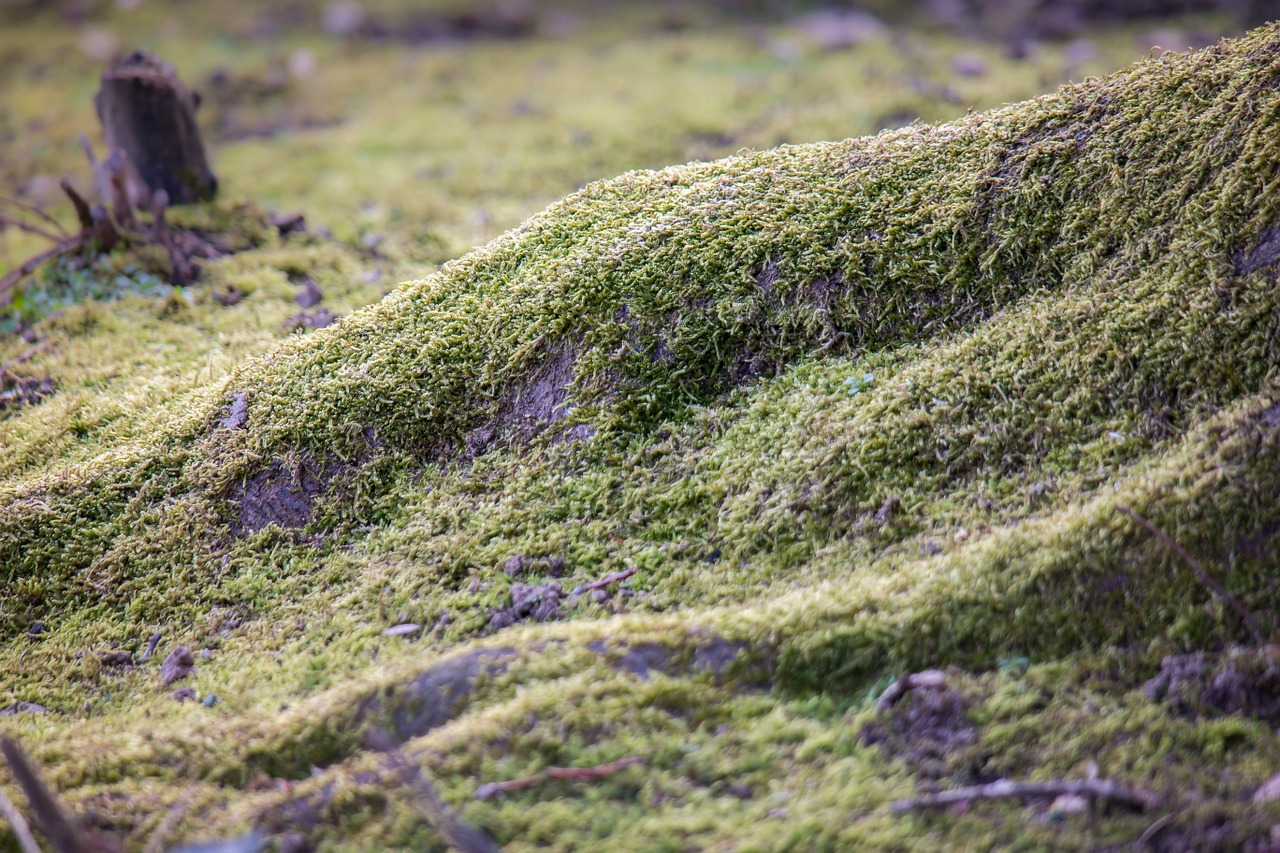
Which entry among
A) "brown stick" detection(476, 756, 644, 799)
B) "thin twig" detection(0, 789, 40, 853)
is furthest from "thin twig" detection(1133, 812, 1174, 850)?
"thin twig" detection(0, 789, 40, 853)

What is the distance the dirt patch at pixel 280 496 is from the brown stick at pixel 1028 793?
235 centimetres

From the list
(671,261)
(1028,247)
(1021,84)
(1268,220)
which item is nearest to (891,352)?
(1028,247)

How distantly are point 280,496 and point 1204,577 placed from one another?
10.2ft

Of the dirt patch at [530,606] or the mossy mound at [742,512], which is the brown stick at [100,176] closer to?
the mossy mound at [742,512]

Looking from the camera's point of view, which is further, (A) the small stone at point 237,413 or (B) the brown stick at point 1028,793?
(A) the small stone at point 237,413

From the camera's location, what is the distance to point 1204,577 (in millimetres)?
2230

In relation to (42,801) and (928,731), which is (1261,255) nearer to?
(928,731)

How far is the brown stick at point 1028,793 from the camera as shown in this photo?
1.93m

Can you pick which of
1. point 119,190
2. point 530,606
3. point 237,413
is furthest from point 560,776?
point 119,190

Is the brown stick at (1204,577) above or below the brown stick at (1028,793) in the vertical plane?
above

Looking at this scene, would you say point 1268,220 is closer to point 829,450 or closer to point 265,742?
point 829,450

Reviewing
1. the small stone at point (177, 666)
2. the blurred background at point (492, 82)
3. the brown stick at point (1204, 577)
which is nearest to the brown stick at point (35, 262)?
the blurred background at point (492, 82)

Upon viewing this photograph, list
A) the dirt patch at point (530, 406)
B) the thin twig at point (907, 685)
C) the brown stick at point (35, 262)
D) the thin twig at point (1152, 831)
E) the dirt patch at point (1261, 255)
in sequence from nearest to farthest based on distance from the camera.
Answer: the thin twig at point (1152, 831)
the thin twig at point (907, 685)
the dirt patch at point (1261, 255)
the dirt patch at point (530, 406)
the brown stick at point (35, 262)

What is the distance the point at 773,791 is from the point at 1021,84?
8.08 m
